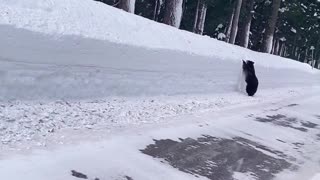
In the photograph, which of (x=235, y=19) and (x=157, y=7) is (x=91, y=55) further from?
(x=157, y=7)

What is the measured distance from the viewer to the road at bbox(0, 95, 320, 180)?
17.3 ft

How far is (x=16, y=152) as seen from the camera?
17.5 ft

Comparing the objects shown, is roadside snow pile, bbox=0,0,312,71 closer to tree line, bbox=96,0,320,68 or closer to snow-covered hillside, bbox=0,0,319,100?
snow-covered hillside, bbox=0,0,319,100

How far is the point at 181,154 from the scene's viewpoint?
270 inches

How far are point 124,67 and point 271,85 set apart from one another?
1496 centimetres

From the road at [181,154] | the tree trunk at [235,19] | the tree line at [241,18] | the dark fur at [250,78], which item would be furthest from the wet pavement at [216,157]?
the tree trunk at [235,19]

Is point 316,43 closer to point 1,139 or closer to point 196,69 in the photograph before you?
point 196,69

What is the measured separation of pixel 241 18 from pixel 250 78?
1062 cm

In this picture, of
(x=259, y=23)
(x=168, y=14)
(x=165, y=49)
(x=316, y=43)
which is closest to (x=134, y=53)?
(x=165, y=49)

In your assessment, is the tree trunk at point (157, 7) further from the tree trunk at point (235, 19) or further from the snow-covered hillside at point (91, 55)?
the snow-covered hillside at point (91, 55)

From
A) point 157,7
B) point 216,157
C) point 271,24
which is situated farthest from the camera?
point 157,7

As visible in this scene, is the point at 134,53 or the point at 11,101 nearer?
the point at 11,101

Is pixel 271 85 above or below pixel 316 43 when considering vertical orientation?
below

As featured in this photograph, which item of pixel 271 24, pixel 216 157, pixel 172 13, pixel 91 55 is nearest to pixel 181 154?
pixel 216 157
